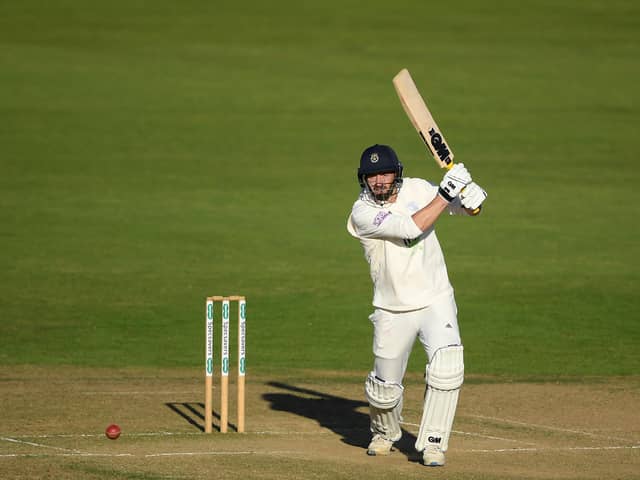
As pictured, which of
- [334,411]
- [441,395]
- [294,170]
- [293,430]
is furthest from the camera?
[294,170]

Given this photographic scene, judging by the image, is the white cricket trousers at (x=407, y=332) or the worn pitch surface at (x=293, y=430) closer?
the worn pitch surface at (x=293, y=430)

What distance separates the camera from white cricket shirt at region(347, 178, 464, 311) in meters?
8.24

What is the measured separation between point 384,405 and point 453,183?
161cm

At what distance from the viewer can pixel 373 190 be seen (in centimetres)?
838

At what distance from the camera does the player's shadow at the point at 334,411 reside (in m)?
9.19

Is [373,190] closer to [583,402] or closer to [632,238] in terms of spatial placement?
[583,402]

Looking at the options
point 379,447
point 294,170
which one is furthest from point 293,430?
point 294,170

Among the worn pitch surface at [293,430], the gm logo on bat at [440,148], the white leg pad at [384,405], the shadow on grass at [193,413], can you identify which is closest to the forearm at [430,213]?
the gm logo on bat at [440,148]

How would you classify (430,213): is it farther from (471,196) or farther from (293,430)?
(293,430)

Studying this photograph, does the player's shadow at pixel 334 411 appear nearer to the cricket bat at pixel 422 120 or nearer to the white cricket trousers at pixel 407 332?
the white cricket trousers at pixel 407 332

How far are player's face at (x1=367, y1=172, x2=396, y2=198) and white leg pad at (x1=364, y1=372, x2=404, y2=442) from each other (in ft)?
4.03

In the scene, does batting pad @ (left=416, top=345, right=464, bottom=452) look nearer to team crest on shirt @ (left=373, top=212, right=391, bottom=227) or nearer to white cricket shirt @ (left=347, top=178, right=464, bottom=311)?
white cricket shirt @ (left=347, top=178, right=464, bottom=311)

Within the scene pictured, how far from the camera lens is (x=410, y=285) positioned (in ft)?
27.1

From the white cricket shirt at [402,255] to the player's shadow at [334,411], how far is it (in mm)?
1127
